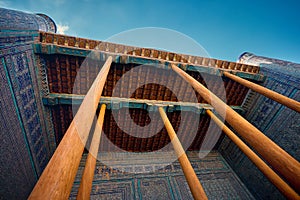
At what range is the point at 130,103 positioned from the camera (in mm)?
4727

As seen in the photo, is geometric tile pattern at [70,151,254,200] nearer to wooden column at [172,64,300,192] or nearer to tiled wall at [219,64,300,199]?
tiled wall at [219,64,300,199]

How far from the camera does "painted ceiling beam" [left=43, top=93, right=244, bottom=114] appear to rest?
4.20 m

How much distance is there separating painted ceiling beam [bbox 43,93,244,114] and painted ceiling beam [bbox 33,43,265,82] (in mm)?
1328

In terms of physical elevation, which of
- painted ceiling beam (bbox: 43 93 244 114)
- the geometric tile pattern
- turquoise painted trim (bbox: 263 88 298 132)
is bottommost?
the geometric tile pattern

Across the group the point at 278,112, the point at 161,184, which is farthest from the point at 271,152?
the point at 278,112

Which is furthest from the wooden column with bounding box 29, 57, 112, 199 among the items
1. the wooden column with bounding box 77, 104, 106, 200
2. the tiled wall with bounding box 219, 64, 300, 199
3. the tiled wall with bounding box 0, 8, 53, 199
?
the tiled wall with bounding box 219, 64, 300, 199

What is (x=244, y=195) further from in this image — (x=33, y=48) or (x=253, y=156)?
(x=33, y=48)

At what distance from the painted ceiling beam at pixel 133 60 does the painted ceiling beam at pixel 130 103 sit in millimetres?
1328

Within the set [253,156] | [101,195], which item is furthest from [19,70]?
[253,156]

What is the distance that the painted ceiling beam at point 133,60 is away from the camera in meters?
3.71

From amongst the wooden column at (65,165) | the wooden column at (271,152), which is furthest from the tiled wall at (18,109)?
the wooden column at (271,152)

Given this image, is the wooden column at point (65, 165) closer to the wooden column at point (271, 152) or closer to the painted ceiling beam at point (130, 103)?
the wooden column at point (271, 152)

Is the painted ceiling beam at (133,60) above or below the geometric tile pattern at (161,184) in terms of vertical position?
above

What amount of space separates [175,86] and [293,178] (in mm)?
4029
